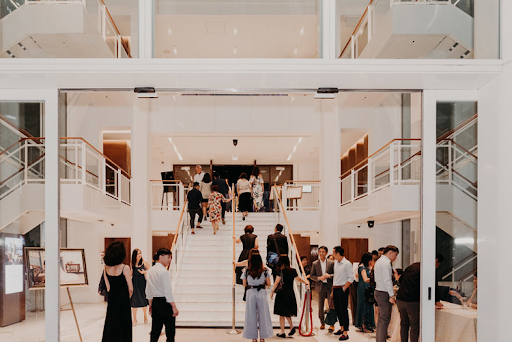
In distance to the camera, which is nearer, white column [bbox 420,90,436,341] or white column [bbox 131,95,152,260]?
white column [bbox 420,90,436,341]

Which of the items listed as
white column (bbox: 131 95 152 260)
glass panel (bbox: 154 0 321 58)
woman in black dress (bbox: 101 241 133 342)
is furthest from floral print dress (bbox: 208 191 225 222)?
glass panel (bbox: 154 0 321 58)

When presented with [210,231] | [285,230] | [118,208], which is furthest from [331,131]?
[118,208]

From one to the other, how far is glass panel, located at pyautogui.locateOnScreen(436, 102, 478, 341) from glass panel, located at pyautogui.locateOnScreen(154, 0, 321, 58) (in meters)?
1.32

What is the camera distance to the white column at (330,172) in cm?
1312

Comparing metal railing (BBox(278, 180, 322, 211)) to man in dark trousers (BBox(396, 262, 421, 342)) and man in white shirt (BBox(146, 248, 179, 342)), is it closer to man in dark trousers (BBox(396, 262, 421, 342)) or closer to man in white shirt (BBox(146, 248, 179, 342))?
man in dark trousers (BBox(396, 262, 421, 342))

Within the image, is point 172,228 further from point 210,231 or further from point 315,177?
point 315,177

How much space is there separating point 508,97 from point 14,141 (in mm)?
3922

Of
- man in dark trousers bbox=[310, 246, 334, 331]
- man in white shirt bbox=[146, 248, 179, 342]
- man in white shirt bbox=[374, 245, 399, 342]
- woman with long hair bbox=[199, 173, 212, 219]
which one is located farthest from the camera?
woman with long hair bbox=[199, 173, 212, 219]

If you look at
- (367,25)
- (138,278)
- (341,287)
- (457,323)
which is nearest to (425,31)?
(367,25)

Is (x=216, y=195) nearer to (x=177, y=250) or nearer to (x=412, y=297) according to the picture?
(x=177, y=250)

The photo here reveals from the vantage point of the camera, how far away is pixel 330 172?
44.1 feet

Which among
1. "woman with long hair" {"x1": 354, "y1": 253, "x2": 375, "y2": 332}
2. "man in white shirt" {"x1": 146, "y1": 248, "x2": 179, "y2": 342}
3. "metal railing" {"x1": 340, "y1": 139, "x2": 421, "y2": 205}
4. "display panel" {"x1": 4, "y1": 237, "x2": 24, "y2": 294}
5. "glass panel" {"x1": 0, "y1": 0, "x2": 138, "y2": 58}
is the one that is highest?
"glass panel" {"x1": 0, "y1": 0, "x2": 138, "y2": 58}

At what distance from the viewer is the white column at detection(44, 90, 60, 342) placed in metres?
4.25

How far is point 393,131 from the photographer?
12.0 m
